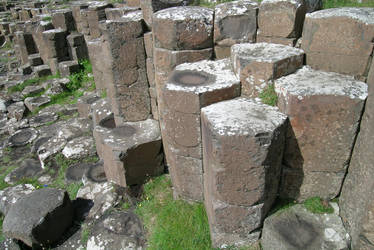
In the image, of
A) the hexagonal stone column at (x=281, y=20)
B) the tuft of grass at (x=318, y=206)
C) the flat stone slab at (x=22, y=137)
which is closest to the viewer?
the tuft of grass at (x=318, y=206)

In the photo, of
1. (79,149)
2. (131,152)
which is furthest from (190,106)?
(79,149)

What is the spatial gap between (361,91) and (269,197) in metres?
1.30

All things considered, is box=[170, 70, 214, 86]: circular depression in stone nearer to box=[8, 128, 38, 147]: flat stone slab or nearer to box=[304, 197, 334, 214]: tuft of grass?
box=[304, 197, 334, 214]: tuft of grass

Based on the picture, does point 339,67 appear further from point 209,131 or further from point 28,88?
point 28,88

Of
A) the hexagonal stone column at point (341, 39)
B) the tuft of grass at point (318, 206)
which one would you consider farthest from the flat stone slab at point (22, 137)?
the hexagonal stone column at point (341, 39)

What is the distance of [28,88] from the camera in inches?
393

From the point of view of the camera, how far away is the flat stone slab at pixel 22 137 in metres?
6.98

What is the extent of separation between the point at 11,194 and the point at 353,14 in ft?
17.7

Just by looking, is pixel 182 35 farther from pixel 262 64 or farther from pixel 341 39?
pixel 341 39

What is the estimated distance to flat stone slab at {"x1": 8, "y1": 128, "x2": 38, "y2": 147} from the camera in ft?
22.9

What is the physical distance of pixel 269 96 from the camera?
9.98 feet

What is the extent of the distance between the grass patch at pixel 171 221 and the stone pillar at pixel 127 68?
1.36m

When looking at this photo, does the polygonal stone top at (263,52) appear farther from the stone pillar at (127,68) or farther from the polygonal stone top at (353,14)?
the stone pillar at (127,68)

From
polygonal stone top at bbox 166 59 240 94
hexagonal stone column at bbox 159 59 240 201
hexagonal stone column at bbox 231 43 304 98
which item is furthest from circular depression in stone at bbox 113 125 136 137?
hexagonal stone column at bbox 231 43 304 98
